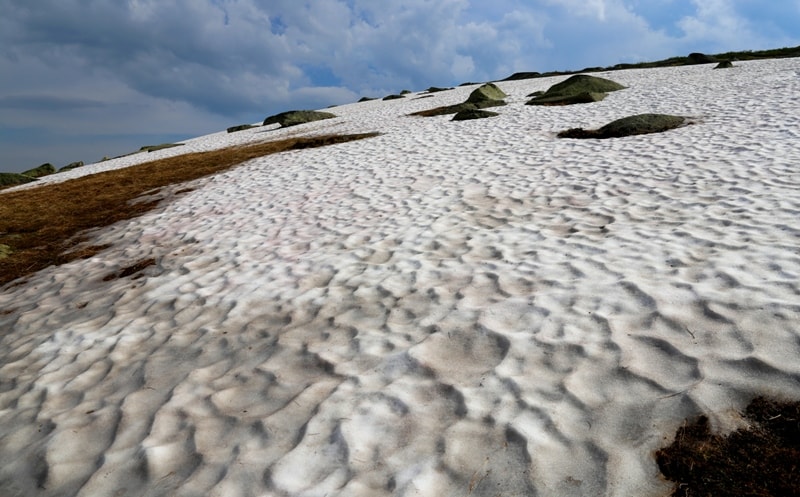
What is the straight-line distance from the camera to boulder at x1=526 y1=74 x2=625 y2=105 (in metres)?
23.9

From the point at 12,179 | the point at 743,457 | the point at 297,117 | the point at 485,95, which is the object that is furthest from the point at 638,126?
the point at 12,179

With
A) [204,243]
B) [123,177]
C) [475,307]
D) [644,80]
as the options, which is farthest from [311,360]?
[644,80]

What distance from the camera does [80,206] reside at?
49.8ft

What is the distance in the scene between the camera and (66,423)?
441 centimetres

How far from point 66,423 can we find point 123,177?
18.1 meters

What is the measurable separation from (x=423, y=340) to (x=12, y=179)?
34.9 m

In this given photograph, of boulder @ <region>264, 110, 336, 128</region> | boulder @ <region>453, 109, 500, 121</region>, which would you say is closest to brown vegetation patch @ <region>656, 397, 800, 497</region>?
boulder @ <region>453, 109, 500, 121</region>

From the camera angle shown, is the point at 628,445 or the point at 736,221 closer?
the point at 628,445

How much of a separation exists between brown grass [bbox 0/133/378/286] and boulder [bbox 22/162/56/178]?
666 inches

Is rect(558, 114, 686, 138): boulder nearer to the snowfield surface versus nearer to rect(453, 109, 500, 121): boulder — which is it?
the snowfield surface

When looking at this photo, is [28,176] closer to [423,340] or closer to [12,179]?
[12,179]

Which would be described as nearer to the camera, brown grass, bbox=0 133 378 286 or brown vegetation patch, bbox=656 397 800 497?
brown vegetation patch, bbox=656 397 800 497

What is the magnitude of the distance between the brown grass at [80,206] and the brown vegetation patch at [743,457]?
10.7 meters

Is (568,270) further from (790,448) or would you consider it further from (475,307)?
(790,448)
